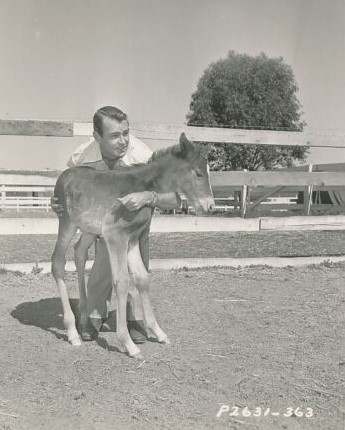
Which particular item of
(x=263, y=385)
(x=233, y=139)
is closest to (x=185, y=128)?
(x=233, y=139)

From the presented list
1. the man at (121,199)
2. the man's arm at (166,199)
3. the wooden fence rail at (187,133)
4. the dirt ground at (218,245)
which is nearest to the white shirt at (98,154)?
the man at (121,199)

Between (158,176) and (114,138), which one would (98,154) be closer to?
(114,138)

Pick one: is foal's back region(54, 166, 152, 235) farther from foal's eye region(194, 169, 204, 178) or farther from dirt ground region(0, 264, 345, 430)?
dirt ground region(0, 264, 345, 430)

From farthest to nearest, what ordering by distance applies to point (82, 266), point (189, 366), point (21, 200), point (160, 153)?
point (21, 200)
point (82, 266)
point (160, 153)
point (189, 366)

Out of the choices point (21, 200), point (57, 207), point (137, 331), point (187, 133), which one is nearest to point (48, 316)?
point (137, 331)

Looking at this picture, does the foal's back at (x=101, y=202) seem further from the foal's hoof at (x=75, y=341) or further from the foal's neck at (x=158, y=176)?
the foal's hoof at (x=75, y=341)

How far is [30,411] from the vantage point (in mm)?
2615

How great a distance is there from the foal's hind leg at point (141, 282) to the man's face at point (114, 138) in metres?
0.68

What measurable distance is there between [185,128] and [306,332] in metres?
3.76

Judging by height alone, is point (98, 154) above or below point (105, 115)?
below

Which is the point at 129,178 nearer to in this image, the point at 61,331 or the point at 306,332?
the point at 61,331

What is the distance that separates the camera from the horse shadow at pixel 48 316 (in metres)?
4.06

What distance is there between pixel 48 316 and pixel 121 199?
1.68 meters

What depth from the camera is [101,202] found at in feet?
11.6
